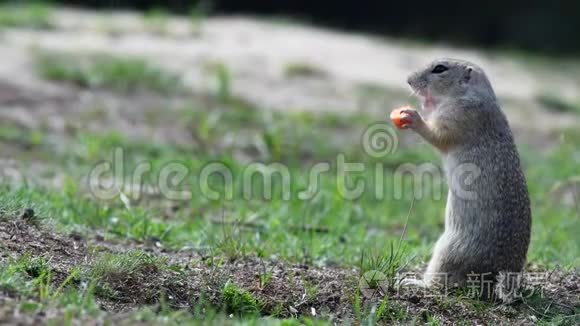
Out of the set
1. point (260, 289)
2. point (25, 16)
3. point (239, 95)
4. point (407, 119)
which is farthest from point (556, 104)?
point (260, 289)

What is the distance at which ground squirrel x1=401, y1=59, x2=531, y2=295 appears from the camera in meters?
5.30

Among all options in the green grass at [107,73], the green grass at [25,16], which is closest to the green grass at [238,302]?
the green grass at [107,73]

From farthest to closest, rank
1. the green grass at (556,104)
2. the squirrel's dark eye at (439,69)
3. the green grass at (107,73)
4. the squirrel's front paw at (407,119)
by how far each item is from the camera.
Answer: the green grass at (556,104) → the green grass at (107,73) → the squirrel's dark eye at (439,69) → the squirrel's front paw at (407,119)

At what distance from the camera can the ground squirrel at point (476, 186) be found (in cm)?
530

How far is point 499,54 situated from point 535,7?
2357mm

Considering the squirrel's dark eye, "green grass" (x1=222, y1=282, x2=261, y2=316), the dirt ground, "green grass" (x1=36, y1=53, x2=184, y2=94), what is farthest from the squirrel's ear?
"green grass" (x1=36, y1=53, x2=184, y2=94)

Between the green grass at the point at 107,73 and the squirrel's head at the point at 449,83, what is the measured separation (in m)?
5.16

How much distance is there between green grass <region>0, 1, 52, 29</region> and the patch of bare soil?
23.1ft

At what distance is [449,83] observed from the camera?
19.3ft

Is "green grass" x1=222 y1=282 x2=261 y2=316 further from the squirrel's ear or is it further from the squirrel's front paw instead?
the squirrel's ear

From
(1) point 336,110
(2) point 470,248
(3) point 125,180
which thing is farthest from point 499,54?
(2) point 470,248

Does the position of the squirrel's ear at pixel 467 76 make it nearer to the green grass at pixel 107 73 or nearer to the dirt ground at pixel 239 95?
the dirt ground at pixel 239 95

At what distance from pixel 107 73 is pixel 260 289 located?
20.0ft

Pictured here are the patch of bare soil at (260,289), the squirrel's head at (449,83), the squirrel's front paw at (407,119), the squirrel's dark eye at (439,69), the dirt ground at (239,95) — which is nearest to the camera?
the patch of bare soil at (260,289)
